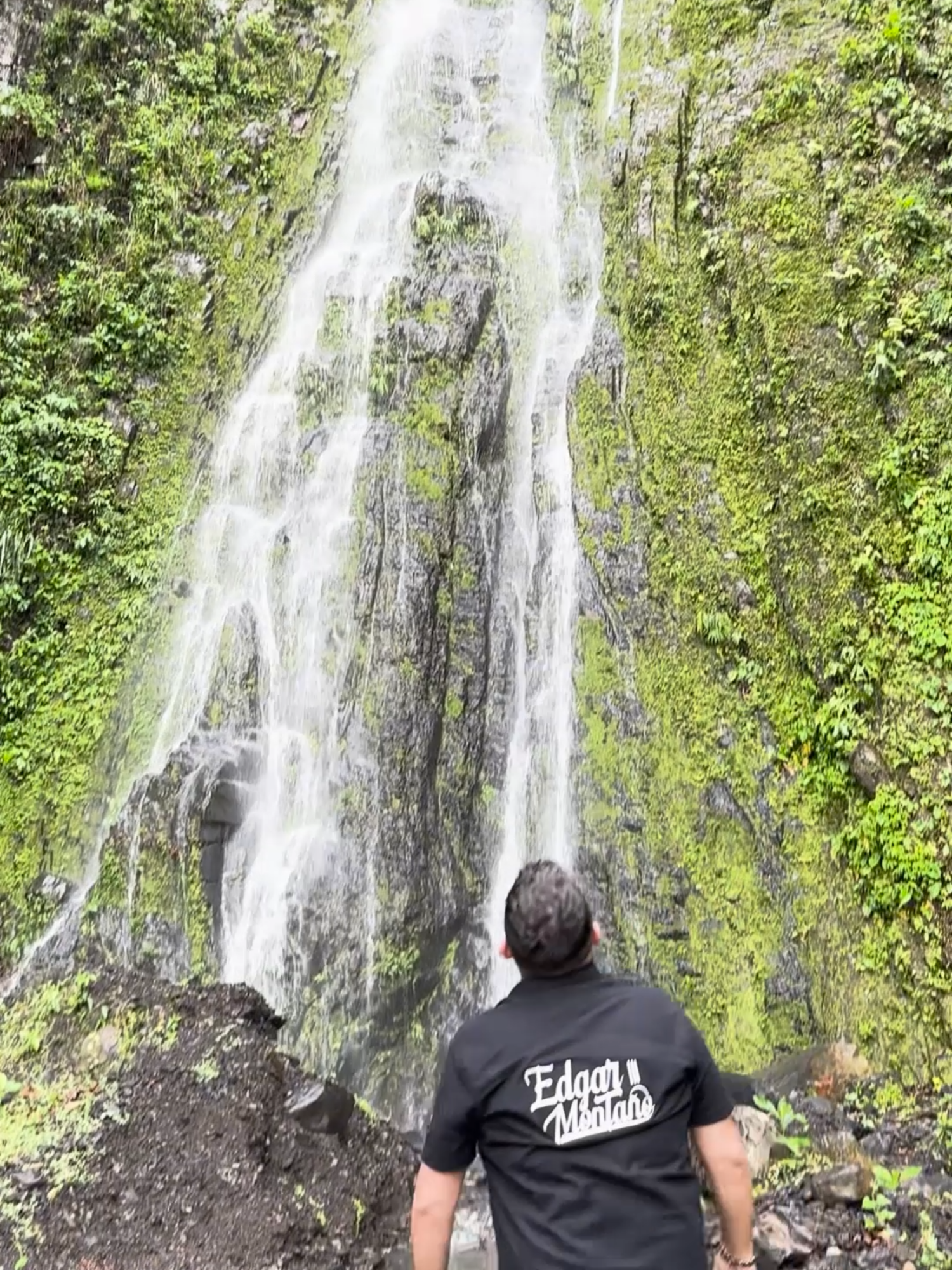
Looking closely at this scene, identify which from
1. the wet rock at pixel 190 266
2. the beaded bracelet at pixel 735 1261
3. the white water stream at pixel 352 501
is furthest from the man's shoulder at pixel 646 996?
the wet rock at pixel 190 266

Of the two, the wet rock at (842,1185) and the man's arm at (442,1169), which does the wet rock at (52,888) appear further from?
the man's arm at (442,1169)

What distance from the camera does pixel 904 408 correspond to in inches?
285

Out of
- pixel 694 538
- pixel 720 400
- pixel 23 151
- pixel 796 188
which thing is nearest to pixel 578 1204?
pixel 694 538

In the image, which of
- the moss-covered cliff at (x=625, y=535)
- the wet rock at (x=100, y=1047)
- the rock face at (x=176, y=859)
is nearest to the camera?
the wet rock at (x=100, y=1047)

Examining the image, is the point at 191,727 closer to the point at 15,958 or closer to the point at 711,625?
the point at 15,958

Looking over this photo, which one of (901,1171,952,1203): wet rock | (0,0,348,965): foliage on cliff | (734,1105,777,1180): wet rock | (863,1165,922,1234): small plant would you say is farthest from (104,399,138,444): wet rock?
(901,1171,952,1203): wet rock

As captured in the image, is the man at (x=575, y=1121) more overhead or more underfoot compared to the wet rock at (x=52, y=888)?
more overhead

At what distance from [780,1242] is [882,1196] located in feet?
2.23

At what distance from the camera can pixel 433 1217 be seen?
2.29 m

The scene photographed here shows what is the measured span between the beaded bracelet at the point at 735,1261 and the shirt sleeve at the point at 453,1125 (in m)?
0.83

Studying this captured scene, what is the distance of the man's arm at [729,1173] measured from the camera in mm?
2348

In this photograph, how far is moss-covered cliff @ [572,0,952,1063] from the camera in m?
6.67

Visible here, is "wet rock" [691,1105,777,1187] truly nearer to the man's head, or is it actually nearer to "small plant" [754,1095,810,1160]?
"small plant" [754,1095,810,1160]

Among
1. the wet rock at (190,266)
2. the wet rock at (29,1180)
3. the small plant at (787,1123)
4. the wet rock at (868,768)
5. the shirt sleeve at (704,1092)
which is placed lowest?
the small plant at (787,1123)
